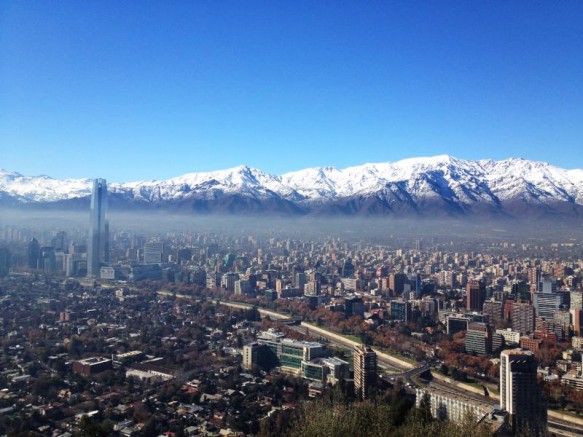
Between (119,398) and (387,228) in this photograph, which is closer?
(119,398)

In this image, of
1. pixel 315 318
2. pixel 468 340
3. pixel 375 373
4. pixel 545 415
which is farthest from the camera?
pixel 315 318

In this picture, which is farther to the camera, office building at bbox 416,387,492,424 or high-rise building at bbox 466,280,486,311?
high-rise building at bbox 466,280,486,311

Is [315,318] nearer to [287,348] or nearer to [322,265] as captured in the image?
[287,348]

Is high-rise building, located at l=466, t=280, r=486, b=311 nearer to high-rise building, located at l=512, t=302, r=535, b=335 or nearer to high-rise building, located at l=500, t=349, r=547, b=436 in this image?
high-rise building, located at l=512, t=302, r=535, b=335

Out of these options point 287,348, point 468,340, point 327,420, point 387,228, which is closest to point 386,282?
point 468,340

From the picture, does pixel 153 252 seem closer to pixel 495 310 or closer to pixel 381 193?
pixel 495 310

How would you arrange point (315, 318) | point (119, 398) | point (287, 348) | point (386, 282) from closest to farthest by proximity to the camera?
point (119, 398), point (287, 348), point (315, 318), point (386, 282)

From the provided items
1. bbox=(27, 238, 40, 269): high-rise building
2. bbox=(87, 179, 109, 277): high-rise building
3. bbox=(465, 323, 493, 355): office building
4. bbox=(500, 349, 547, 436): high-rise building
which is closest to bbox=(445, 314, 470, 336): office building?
bbox=(465, 323, 493, 355): office building

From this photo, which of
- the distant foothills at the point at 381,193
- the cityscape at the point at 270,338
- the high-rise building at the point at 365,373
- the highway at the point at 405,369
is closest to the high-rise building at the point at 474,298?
the cityscape at the point at 270,338
